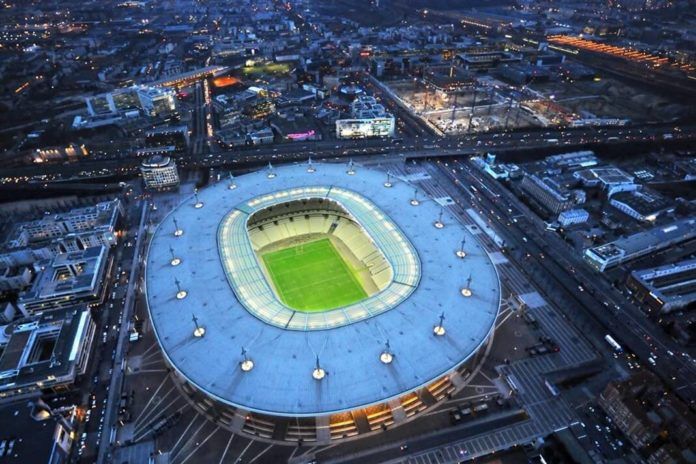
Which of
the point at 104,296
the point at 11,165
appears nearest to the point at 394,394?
the point at 104,296

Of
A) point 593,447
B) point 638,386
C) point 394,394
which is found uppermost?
point 394,394

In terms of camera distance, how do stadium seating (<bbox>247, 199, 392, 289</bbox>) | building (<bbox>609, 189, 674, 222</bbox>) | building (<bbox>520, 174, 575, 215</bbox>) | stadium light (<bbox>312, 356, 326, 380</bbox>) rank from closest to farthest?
stadium light (<bbox>312, 356, 326, 380</bbox>) < stadium seating (<bbox>247, 199, 392, 289</bbox>) < building (<bbox>609, 189, 674, 222</bbox>) < building (<bbox>520, 174, 575, 215</bbox>)

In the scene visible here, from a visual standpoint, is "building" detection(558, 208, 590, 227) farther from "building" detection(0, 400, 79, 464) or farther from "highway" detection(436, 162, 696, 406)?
"building" detection(0, 400, 79, 464)

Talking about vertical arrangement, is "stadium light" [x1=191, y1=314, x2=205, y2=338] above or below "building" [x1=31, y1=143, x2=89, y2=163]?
above

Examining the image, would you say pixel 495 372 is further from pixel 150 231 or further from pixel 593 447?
pixel 150 231

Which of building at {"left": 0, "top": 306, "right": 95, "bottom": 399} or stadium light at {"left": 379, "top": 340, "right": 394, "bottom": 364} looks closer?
stadium light at {"left": 379, "top": 340, "right": 394, "bottom": 364}

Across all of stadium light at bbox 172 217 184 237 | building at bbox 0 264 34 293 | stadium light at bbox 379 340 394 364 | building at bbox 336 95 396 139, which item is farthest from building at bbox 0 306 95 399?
building at bbox 336 95 396 139

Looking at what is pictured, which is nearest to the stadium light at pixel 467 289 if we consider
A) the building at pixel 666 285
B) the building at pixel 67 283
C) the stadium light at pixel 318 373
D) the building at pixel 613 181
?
the stadium light at pixel 318 373

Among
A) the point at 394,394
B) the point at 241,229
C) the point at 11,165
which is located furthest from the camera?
the point at 11,165
